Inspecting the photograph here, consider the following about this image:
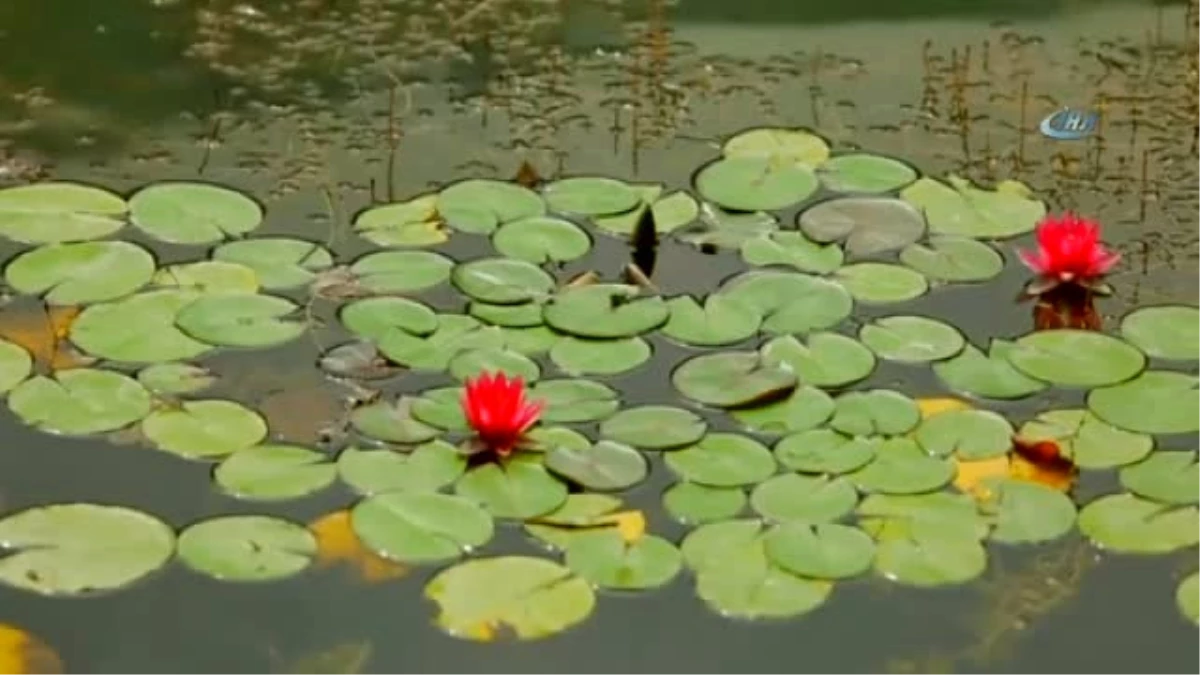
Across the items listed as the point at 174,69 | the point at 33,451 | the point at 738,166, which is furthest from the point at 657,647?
the point at 174,69

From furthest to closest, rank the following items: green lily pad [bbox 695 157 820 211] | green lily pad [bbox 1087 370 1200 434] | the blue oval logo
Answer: the blue oval logo < green lily pad [bbox 695 157 820 211] < green lily pad [bbox 1087 370 1200 434]

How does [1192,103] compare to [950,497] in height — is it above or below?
above

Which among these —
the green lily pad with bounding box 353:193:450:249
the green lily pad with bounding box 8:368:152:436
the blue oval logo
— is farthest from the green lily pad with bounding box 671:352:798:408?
the blue oval logo

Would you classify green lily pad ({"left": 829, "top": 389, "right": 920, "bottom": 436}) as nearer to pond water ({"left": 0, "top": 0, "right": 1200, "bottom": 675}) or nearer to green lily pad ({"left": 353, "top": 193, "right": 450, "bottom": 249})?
pond water ({"left": 0, "top": 0, "right": 1200, "bottom": 675})

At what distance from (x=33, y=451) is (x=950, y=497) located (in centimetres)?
71

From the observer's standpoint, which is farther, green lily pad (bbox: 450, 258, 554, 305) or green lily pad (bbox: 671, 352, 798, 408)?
green lily pad (bbox: 450, 258, 554, 305)

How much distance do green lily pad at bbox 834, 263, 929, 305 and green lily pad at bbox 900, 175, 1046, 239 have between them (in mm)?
103

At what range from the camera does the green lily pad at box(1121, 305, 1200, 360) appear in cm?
186

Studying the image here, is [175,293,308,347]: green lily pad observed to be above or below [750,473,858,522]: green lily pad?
above

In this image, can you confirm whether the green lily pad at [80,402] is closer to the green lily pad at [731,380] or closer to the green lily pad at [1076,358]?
the green lily pad at [731,380]

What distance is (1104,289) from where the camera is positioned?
1960mm

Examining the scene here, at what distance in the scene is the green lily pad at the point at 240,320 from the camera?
184cm

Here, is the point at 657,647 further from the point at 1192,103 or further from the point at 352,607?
the point at 1192,103

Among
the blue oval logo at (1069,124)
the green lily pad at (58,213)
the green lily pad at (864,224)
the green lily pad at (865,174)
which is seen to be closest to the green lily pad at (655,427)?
the green lily pad at (864,224)
